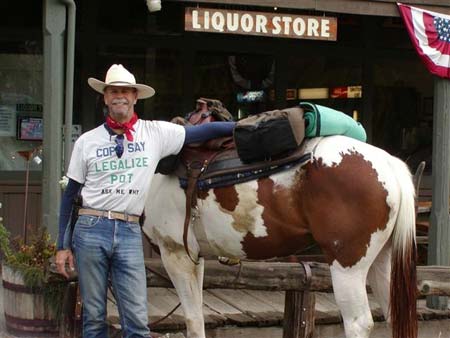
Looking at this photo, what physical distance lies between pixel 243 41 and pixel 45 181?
343 cm

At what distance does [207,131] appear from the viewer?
483 cm

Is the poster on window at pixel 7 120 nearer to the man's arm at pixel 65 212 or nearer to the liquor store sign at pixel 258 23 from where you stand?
the liquor store sign at pixel 258 23

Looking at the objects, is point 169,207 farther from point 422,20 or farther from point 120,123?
point 422,20

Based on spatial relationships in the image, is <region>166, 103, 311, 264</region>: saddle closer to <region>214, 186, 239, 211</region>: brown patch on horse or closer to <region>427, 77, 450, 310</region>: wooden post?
<region>214, 186, 239, 211</region>: brown patch on horse

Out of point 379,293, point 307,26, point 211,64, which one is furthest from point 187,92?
point 379,293

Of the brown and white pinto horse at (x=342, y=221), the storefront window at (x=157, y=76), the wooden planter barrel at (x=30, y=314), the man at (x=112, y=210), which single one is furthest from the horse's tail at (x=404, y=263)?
the storefront window at (x=157, y=76)

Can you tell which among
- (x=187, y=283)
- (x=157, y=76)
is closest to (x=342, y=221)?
(x=187, y=283)

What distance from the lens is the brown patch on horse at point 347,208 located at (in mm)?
4398

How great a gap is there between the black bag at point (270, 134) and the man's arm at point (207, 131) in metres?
0.24

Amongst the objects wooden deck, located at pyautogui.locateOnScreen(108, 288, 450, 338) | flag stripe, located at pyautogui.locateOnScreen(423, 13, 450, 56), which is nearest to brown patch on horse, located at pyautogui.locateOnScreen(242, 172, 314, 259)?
wooden deck, located at pyautogui.locateOnScreen(108, 288, 450, 338)

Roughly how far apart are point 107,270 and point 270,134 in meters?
1.23

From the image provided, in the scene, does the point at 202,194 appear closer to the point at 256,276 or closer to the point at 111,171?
the point at 111,171

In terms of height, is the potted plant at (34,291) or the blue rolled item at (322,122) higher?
the blue rolled item at (322,122)

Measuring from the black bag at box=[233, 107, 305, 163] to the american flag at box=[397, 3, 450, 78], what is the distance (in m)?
2.95
